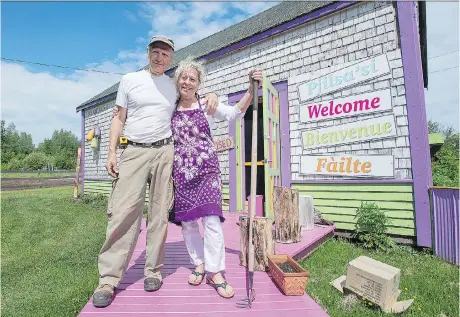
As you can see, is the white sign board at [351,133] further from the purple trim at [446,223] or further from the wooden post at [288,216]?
the wooden post at [288,216]

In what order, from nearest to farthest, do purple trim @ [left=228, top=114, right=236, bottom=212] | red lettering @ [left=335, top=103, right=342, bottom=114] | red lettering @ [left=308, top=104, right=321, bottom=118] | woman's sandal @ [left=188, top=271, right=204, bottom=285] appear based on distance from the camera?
woman's sandal @ [left=188, top=271, right=204, bottom=285]
red lettering @ [left=335, top=103, right=342, bottom=114]
red lettering @ [left=308, top=104, right=321, bottom=118]
purple trim @ [left=228, top=114, right=236, bottom=212]

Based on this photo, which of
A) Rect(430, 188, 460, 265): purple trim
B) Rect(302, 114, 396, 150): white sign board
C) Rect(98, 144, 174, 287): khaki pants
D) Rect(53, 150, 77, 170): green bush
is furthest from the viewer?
Rect(53, 150, 77, 170): green bush

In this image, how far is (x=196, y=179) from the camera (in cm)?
258

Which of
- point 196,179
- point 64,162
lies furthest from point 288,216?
point 64,162

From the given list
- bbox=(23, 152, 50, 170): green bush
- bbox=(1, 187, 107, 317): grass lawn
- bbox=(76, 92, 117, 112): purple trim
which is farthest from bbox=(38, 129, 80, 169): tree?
bbox=(1, 187, 107, 317): grass lawn

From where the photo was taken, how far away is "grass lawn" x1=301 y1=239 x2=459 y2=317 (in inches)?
114

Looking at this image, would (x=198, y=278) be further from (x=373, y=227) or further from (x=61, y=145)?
(x=61, y=145)

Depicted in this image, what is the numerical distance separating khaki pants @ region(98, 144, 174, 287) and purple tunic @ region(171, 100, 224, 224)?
0.27 ft

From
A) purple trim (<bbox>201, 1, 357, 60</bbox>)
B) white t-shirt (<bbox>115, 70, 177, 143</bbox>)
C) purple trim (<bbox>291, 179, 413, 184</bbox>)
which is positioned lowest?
purple trim (<bbox>291, 179, 413, 184</bbox>)

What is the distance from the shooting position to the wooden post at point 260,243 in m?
3.17

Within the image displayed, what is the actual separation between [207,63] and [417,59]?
4815mm

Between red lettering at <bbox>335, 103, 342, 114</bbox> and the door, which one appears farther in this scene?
red lettering at <bbox>335, 103, 342, 114</bbox>

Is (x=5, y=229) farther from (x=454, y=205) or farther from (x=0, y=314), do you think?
(x=454, y=205)

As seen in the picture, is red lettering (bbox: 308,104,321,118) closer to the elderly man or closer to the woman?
the woman
